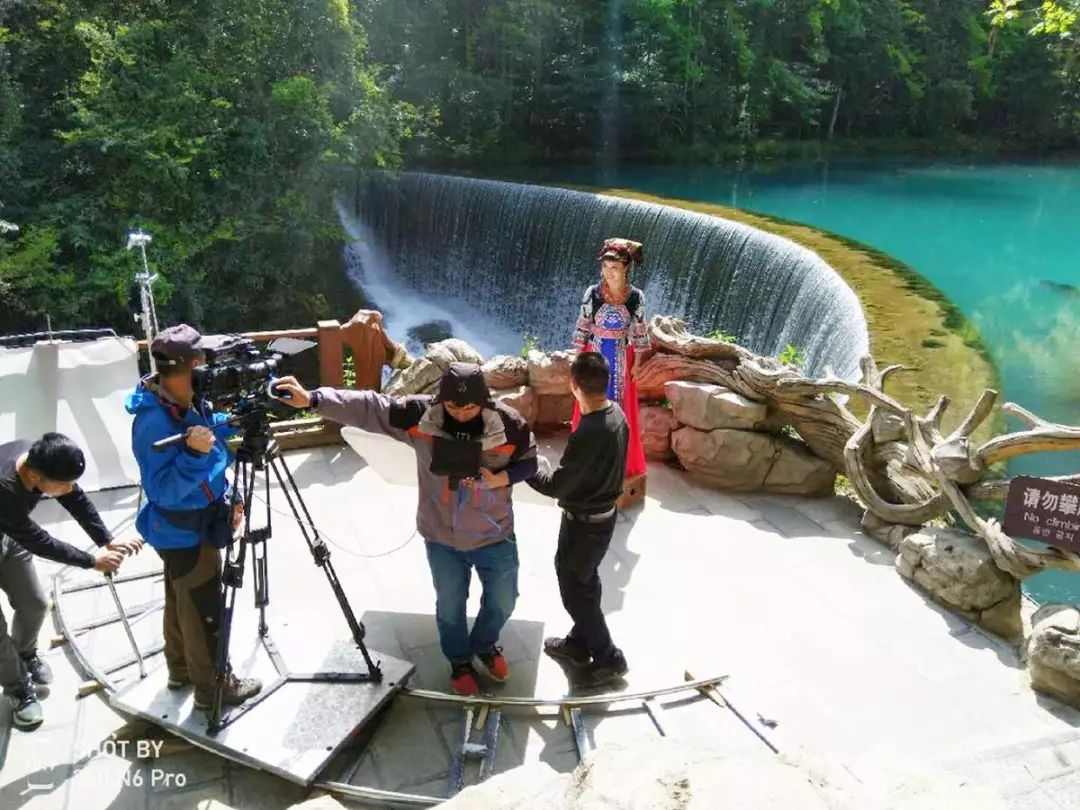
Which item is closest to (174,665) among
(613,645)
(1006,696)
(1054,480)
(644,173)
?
(613,645)

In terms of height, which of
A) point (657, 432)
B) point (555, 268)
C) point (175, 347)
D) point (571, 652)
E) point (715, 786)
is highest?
point (175, 347)

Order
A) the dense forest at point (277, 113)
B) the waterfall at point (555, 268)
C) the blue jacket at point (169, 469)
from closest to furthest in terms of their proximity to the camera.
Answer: the blue jacket at point (169, 469) → the waterfall at point (555, 268) → the dense forest at point (277, 113)

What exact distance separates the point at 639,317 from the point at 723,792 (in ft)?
10.0

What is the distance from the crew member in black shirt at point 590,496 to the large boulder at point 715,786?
1.11m

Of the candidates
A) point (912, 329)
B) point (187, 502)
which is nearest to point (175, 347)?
point (187, 502)

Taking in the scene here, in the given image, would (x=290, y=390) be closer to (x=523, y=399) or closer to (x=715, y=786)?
(x=715, y=786)

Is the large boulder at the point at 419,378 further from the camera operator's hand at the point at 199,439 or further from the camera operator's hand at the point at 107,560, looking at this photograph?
the camera operator's hand at the point at 199,439

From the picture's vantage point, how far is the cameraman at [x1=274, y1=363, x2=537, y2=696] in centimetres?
286

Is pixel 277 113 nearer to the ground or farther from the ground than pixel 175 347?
farther from the ground

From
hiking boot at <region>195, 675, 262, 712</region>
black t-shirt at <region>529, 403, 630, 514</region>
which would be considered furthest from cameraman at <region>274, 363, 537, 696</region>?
hiking boot at <region>195, 675, 262, 712</region>

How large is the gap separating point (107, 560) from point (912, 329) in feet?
22.3

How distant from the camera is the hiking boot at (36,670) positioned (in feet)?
10.6

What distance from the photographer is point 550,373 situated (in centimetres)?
553

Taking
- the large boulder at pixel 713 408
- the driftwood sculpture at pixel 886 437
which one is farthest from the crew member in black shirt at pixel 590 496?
the large boulder at pixel 713 408
